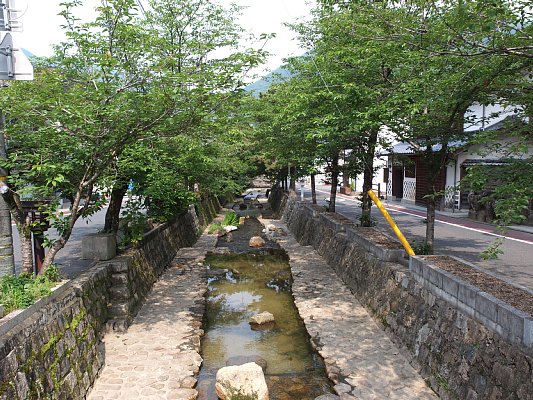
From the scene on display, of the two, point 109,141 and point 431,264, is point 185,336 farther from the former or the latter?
point 431,264

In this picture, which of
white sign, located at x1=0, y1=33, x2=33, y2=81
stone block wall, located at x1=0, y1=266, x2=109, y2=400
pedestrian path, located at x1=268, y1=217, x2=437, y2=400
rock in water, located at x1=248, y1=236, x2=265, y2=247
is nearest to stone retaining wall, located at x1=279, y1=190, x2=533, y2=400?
pedestrian path, located at x1=268, y1=217, x2=437, y2=400

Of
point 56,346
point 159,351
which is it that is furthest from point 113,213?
point 56,346

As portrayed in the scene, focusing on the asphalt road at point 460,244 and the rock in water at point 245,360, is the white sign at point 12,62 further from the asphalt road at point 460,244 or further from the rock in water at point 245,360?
the rock in water at point 245,360

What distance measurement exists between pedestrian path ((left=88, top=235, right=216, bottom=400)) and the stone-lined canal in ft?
1.32

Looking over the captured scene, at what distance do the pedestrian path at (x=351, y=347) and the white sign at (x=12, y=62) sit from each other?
25.1 ft

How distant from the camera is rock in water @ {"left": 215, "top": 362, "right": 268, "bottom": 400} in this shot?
739 cm

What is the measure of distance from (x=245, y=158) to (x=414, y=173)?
15029 mm

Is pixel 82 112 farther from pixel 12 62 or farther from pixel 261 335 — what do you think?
pixel 261 335

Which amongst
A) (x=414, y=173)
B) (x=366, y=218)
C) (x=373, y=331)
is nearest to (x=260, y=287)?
(x=366, y=218)

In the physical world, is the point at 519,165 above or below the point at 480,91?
below

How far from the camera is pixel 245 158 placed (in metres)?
36.5

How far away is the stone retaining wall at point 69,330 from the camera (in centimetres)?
552

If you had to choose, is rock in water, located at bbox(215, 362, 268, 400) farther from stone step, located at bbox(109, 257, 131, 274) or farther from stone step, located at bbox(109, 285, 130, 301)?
stone step, located at bbox(109, 257, 131, 274)

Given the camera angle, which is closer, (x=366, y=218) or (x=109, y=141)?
(x=109, y=141)
